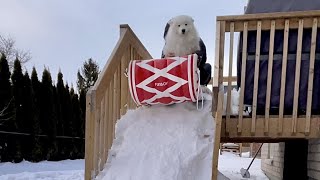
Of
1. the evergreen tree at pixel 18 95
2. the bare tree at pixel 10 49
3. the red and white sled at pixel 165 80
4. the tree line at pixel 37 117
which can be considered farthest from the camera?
the bare tree at pixel 10 49

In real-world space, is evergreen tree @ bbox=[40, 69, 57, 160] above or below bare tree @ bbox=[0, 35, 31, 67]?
below

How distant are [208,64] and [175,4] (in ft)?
11.0

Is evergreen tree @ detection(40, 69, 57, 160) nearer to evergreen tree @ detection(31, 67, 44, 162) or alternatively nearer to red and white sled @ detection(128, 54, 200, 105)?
evergreen tree @ detection(31, 67, 44, 162)

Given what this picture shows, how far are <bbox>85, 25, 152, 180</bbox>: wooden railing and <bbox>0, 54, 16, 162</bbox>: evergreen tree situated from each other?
583cm

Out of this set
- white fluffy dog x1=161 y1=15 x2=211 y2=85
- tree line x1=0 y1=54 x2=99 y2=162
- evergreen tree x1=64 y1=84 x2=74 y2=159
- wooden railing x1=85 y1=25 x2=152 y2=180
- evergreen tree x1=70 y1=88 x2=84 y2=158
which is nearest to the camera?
wooden railing x1=85 y1=25 x2=152 y2=180

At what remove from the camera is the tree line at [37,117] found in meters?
8.51

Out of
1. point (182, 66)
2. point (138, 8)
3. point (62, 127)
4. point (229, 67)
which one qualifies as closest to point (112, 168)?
point (182, 66)

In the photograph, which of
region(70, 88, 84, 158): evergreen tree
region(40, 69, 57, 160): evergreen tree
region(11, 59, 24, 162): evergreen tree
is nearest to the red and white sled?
region(11, 59, 24, 162): evergreen tree

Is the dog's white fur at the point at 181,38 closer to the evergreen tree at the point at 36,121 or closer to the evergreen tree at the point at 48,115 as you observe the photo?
the evergreen tree at the point at 36,121

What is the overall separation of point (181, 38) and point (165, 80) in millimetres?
833

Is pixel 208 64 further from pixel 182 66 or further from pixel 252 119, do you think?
pixel 252 119

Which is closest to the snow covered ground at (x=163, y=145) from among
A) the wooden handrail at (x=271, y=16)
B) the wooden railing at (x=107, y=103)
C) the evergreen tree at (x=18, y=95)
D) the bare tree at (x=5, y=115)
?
the wooden railing at (x=107, y=103)

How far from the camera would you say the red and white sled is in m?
2.93

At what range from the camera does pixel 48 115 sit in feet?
31.8
